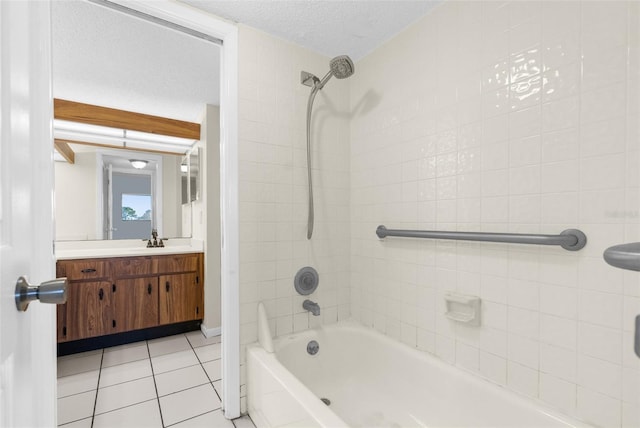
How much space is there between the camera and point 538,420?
101 cm

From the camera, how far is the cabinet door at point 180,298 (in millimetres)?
2566

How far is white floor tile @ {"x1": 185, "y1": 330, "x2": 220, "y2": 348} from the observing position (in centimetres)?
249

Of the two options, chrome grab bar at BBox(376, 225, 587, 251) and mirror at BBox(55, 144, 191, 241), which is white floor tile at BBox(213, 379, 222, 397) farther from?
mirror at BBox(55, 144, 191, 241)

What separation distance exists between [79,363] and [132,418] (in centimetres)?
97

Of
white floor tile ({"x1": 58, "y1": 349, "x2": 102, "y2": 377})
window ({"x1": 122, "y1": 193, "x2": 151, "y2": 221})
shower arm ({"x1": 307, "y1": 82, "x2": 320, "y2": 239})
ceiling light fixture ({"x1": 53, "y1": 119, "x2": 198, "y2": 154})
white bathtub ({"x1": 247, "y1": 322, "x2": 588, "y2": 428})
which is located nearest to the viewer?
white bathtub ({"x1": 247, "y1": 322, "x2": 588, "y2": 428})

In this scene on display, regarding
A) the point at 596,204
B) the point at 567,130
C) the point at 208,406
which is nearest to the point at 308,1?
the point at 567,130

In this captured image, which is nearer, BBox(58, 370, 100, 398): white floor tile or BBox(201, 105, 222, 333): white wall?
BBox(58, 370, 100, 398): white floor tile

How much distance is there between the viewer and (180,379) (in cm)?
191

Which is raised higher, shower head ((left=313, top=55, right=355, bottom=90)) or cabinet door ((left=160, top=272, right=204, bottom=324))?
shower head ((left=313, top=55, right=355, bottom=90))

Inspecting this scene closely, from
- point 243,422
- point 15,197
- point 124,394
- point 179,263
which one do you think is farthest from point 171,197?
point 15,197

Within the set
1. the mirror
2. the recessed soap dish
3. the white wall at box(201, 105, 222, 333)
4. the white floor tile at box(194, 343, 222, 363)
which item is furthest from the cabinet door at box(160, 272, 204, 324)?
the recessed soap dish

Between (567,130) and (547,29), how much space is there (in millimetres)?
384

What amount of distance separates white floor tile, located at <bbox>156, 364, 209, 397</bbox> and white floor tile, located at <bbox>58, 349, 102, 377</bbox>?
21.8 inches

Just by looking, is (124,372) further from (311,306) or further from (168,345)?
(311,306)
